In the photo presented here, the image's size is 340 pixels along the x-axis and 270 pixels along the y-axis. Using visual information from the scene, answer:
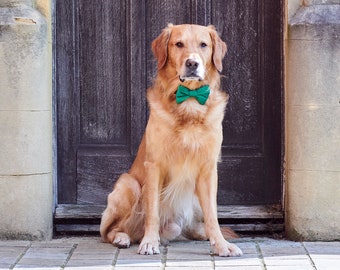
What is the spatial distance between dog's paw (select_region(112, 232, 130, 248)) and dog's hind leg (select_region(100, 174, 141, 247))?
87 mm

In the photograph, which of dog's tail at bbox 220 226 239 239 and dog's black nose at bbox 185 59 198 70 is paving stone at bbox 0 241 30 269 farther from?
dog's black nose at bbox 185 59 198 70

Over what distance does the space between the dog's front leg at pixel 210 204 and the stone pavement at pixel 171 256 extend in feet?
0.38

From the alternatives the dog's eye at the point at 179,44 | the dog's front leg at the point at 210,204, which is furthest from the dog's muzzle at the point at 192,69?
the dog's front leg at the point at 210,204

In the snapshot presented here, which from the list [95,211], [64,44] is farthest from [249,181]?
[64,44]

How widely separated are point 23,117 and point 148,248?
1.39 meters

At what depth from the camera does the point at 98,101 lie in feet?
22.1

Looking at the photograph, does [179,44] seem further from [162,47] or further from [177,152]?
[177,152]

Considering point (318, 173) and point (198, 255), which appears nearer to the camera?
point (198, 255)

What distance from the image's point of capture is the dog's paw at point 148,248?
5.60 m

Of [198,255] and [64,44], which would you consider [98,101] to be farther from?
[198,255]

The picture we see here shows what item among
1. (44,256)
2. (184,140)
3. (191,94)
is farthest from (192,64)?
(44,256)

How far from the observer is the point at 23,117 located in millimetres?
6086

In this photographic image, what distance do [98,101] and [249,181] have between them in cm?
140

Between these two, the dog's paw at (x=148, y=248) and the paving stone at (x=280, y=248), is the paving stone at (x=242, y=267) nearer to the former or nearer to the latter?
the paving stone at (x=280, y=248)
